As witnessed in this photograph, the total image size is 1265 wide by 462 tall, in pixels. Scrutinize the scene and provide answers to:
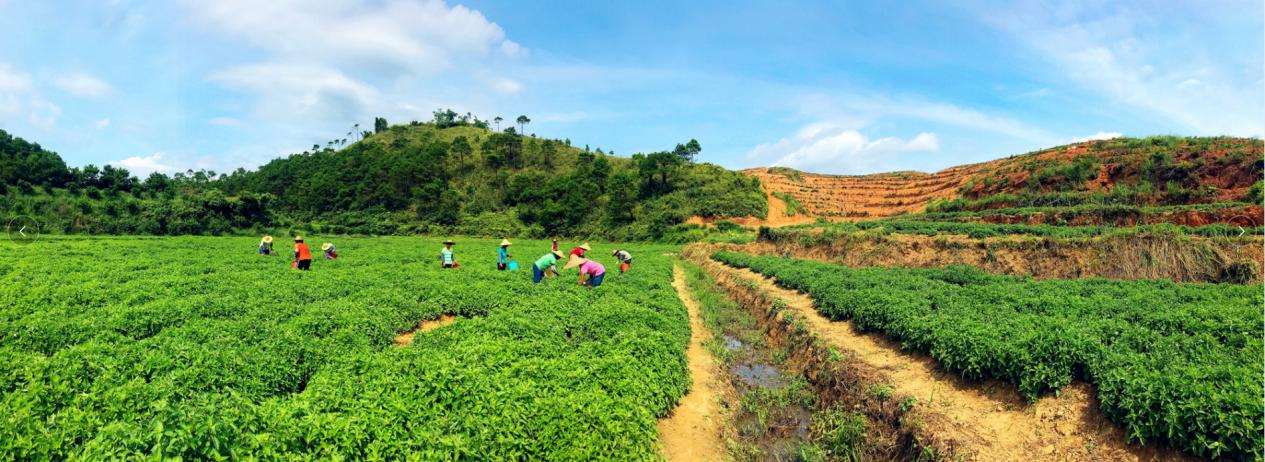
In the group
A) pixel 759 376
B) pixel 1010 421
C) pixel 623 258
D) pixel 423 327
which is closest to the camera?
pixel 1010 421

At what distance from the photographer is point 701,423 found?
859cm

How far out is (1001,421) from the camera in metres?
7.56

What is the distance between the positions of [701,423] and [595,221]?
59548mm

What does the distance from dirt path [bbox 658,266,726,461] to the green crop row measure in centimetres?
431

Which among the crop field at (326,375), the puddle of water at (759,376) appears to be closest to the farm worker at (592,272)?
the crop field at (326,375)

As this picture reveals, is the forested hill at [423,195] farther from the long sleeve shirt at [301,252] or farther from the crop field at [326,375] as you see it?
the crop field at [326,375]

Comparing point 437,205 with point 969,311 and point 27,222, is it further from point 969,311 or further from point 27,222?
point 969,311

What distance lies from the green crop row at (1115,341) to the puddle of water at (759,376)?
2.77 meters

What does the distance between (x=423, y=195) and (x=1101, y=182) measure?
80836 mm

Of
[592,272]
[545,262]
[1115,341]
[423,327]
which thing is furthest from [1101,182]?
[423,327]

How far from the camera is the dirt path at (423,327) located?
38.9 ft

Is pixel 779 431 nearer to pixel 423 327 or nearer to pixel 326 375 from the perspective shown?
pixel 326 375

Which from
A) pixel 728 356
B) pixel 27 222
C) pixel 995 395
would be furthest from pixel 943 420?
pixel 27 222

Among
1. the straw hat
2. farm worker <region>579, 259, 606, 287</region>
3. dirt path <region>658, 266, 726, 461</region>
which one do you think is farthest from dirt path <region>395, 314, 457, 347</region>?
dirt path <region>658, 266, 726, 461</region>
